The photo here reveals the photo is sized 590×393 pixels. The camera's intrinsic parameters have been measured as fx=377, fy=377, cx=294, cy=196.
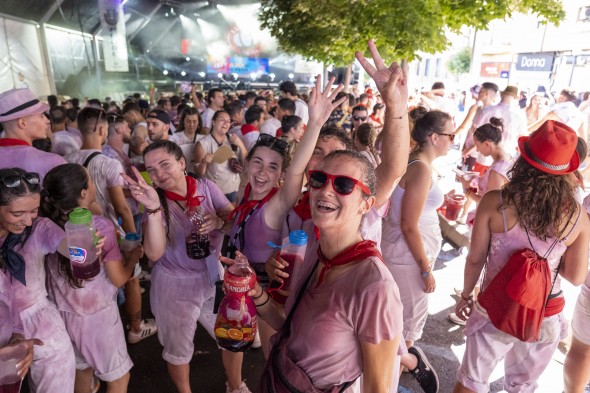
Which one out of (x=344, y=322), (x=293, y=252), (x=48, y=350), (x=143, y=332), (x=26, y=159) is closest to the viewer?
(x=344, y=322)

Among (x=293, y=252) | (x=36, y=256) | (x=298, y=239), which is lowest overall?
(x=36, y=256)

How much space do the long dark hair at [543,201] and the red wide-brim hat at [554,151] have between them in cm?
6

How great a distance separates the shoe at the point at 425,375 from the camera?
3238 mm

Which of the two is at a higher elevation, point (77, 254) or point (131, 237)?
point (77, 254)

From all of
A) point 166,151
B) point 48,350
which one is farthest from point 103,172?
point 48,350

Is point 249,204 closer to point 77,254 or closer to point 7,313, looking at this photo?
point 77,254

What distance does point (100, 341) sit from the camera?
248 cm

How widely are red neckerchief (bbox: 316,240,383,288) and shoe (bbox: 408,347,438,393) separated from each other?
2.16 meters

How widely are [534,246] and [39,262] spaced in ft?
9.55

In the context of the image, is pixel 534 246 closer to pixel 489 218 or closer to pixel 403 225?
pixel 489 218

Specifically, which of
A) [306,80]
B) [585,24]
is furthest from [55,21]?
[585,24]

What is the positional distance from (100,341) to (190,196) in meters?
1.12

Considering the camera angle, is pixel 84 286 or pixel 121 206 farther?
pixel 121 206

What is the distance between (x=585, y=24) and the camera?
2205 centimetres
